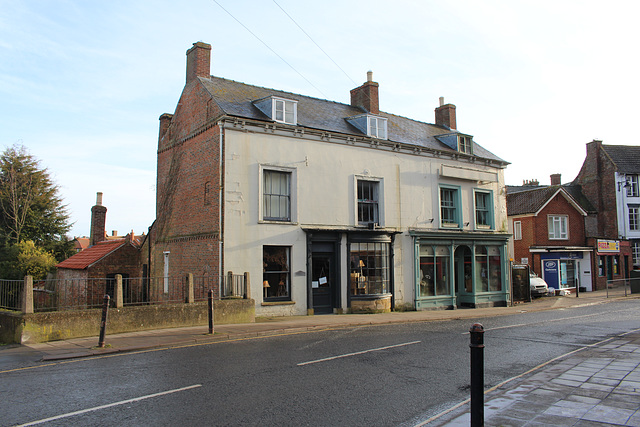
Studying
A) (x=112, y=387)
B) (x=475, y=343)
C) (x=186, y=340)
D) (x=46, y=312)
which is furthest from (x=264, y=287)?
(x=475, y=343)

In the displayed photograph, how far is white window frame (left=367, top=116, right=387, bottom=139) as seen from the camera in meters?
22.5

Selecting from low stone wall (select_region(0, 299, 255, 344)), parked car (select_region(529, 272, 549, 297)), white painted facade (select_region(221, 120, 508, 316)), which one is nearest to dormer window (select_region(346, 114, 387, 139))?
white painted facade (select_region(221, 120, 508, 316))

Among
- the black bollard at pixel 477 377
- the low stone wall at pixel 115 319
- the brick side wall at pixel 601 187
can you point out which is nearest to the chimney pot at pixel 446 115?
the low stone wall at pixel 115 319

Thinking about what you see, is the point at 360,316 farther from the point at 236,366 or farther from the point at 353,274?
the point at 236,366

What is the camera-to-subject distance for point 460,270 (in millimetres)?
25125

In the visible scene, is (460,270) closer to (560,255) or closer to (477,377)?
(560,255)

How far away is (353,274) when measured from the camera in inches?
816

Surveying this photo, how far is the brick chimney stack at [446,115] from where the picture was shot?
2973 centimetres

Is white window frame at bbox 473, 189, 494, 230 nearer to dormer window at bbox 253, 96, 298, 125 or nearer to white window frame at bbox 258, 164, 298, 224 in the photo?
white window frame at bbox 258, 164, 298, 224

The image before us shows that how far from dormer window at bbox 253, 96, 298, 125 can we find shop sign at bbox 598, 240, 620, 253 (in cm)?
2863

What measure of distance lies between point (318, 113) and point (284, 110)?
122 inches

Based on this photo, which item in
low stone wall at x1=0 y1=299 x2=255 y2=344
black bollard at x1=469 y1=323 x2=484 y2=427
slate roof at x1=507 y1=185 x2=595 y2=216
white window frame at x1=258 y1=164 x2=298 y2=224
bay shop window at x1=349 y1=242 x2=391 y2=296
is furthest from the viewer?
slate roof at x1=507 y1=185 x2=595 y2=216

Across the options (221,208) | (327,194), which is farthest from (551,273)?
(221,208)

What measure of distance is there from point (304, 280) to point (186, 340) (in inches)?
298
